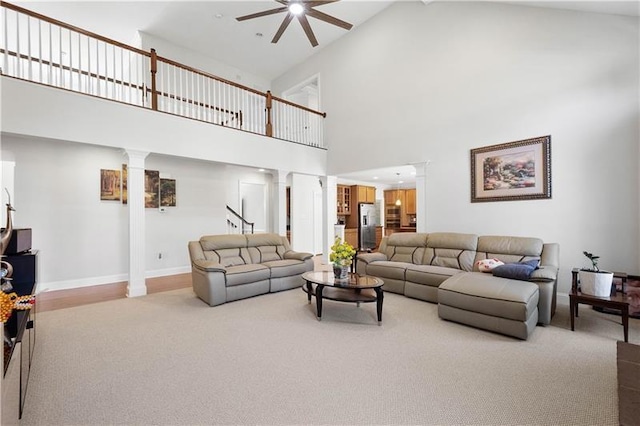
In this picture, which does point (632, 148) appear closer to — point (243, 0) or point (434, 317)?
point (434, 317)

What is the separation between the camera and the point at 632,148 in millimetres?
3674

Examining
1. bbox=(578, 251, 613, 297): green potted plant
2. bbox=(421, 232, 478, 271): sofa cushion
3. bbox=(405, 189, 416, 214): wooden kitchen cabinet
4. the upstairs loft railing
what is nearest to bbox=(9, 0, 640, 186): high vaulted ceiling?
the upstairs loft railing

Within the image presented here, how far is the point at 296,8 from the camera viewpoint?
4.19m

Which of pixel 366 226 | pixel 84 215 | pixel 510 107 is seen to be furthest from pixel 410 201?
pixel 84 215

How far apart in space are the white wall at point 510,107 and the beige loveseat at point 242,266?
2686 millimetres

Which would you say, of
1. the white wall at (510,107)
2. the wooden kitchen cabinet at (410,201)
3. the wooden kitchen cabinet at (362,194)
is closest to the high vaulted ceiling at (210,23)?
the white wall at (510,107)

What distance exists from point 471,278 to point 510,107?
2.87 meters

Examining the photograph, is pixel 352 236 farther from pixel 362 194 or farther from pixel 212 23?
pixel 212 23

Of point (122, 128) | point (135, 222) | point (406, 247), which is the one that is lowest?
point (406, 247)

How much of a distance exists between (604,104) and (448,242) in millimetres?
2635

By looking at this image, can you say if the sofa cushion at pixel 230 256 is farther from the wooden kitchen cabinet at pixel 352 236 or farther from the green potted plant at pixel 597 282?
the wooden kitchen cabinet at pixel 352 236

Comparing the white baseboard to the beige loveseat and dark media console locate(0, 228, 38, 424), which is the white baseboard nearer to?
the beige loveseat

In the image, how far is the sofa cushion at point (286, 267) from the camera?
475cm

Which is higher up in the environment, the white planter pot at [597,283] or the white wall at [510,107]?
the white wall at [510,107]
